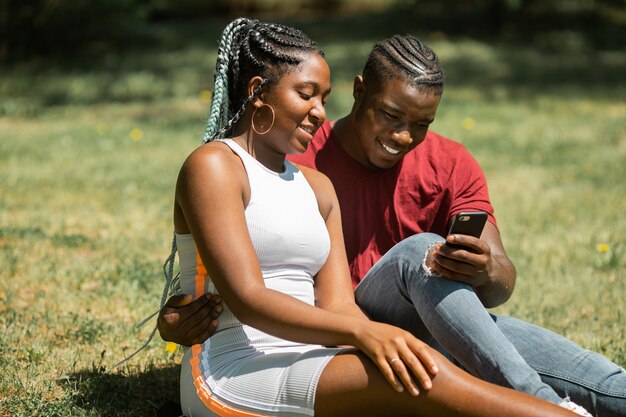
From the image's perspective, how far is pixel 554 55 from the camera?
54.1ft

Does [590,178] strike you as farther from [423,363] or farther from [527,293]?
[423,363]

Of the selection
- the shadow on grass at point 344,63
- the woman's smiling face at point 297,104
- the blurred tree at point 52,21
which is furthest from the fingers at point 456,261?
the blurred tree at point 52,21

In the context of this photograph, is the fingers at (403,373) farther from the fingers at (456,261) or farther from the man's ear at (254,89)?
the man's ear at (254,89)

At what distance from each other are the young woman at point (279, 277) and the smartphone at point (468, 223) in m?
0.43

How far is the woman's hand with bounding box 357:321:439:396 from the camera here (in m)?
2.69

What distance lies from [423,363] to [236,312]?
0.59 metres

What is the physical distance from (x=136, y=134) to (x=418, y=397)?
7674 mm

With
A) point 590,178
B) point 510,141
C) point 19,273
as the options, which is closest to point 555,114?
point 510,141

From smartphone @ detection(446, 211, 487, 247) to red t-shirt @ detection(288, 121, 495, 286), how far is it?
0.52m

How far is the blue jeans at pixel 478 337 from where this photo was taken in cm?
301

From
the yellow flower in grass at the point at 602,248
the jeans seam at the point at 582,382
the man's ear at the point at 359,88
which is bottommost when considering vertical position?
the yellow flower in grass at the point at 602,248

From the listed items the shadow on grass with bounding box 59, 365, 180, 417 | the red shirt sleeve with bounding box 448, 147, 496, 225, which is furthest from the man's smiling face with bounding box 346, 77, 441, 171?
the shadow on grass with bounding box 59, 365, 180, 417

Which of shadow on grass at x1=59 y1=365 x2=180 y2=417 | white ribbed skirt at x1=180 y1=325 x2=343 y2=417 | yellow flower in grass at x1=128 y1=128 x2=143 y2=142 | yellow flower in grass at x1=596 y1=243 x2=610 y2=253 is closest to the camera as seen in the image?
white ribbed skirt at x1=180 y1=325 x2=343 y2=417

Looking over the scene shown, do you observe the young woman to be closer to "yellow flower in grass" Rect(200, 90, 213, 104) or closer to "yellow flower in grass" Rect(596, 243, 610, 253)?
"yellow flower in grass" Rect(596, 243, 610, 253)
